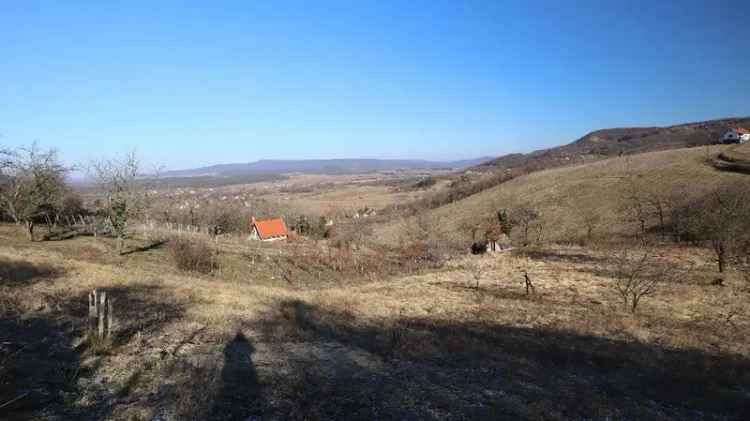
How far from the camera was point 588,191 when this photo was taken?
6025cm

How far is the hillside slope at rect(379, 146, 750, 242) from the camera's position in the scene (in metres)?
49.9

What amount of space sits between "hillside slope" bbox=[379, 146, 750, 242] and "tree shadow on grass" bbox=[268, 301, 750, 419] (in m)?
32.5

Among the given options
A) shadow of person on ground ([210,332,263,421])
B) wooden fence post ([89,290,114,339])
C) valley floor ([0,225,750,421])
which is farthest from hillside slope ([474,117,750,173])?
wooden fence post ([89,290,114,339])

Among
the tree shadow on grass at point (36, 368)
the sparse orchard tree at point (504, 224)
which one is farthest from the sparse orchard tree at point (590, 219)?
the tree shadow on grass at point (36, 368)

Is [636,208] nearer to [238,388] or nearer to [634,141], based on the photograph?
[238,388]

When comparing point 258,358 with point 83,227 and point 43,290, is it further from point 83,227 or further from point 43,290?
point 83,227

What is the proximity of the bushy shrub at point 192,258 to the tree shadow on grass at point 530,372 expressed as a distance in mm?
12639

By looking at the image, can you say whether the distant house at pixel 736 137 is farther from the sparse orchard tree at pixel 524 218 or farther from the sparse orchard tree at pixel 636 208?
the sparse orchard tree at pixel 524 218

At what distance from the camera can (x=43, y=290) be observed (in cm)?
1688

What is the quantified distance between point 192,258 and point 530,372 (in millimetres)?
23094

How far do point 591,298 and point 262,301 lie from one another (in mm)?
17706

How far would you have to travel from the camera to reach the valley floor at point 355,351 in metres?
8.99

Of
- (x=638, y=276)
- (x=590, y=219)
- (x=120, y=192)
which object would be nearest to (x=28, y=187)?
(x=120, y=192)

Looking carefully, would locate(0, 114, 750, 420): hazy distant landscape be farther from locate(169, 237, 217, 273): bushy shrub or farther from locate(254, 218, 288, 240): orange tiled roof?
locate(254, 218, 288, 240): orange tiled roof
